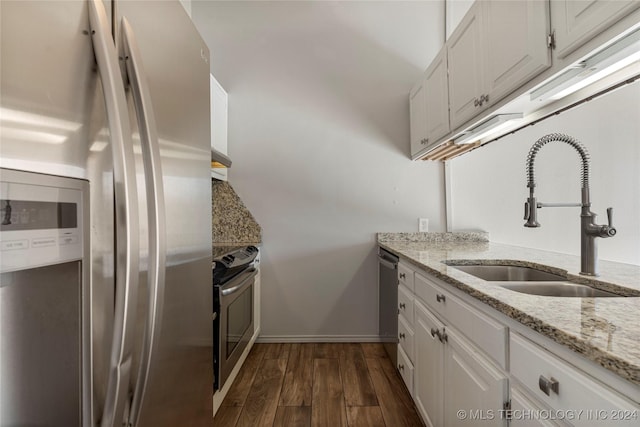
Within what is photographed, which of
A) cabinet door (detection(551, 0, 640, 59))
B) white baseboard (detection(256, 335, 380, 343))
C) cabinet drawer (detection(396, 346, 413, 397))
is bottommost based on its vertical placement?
white baseboard (detection(256, 335, 380, 343))

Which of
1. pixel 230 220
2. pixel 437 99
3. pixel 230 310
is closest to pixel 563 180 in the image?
pixel 437 99

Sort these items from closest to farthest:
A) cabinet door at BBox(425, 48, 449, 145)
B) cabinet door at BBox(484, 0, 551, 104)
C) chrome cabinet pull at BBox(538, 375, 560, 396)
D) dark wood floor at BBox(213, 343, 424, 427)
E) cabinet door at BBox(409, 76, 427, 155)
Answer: chrome cabinet pull at BBox(538, 375, 560, 396) < cabinet door at BBox(484, 0, 551, 104) < dark wood floor at BBox(213, 343, 424, 427) < cabinet door at BBox(425, 48, 449, 145) < cabinet door at BBox(409, 76, 427, 155)

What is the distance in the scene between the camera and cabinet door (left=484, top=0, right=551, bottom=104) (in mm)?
1138

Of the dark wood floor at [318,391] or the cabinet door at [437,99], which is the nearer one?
the dark wood floor at [318,391]

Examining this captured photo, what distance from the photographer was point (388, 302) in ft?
7.72

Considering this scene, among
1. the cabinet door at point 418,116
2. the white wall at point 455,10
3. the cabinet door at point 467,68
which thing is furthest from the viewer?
the white wall at point 455,10

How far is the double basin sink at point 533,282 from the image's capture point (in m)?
1.16

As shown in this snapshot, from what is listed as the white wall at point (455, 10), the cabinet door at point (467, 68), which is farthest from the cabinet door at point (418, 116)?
the white wall at point (455, 10)

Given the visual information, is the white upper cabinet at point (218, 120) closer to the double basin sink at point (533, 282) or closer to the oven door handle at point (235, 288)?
the oven door handle at point (235, 288)

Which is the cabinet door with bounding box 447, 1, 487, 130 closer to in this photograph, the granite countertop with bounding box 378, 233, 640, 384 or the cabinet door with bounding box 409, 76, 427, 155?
the cabinet door with bounding box 409, 76, 427, 155

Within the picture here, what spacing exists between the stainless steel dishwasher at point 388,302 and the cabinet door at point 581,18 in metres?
1.43

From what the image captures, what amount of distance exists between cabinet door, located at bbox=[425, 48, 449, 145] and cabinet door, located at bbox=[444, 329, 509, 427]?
1302 mm

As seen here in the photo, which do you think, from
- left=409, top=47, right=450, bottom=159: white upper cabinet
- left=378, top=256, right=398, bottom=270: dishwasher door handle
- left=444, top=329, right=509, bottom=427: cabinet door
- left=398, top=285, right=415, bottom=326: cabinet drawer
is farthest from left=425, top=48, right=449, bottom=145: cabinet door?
left=444, top=329, right=509, bottom=427: cabinet door

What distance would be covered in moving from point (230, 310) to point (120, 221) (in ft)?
4.40
